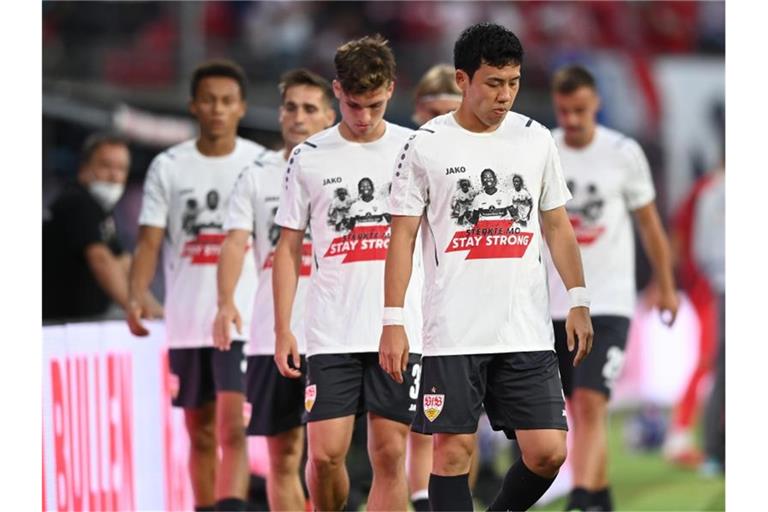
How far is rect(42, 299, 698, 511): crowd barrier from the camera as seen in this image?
365 inches

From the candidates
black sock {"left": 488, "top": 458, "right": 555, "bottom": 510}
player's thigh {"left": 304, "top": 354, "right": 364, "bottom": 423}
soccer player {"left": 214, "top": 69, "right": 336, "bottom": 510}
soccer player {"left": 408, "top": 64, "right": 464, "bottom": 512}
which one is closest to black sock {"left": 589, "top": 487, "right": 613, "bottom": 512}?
soccer player {"left": 408, "top": 64, "right": 464, "bottom": 512}

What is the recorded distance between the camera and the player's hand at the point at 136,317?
32.4 feet

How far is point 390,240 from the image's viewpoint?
7.33 m

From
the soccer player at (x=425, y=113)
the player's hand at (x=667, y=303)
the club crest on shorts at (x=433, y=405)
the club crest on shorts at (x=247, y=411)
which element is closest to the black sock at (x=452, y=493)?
the club crest on shorts at (x=433, y=405)

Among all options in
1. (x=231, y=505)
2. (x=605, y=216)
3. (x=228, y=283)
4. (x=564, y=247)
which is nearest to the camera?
(x=564, y=247)

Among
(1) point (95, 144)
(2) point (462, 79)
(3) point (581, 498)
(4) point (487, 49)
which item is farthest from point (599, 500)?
(1) point (95, 144)

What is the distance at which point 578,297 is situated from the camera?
7.34 metres

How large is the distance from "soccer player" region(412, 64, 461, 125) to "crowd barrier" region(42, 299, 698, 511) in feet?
7.48

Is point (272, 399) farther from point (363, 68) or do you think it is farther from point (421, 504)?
point (363, 68)

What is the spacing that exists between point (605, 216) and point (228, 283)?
266 centimetres

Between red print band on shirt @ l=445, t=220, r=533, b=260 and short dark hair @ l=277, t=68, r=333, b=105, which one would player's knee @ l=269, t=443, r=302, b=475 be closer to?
short dark hair @ l=277, t=68, r=333, b=105
